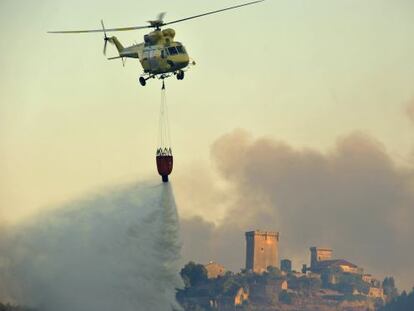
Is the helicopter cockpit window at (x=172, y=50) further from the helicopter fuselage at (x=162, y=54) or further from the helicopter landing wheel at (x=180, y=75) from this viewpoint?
the helicopter landing wheel at (x=180, y=75)

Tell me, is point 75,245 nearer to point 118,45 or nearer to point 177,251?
point 177,251

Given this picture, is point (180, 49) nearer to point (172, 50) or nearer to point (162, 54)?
point (172, 50)

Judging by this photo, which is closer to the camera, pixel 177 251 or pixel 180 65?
pixel 180 65

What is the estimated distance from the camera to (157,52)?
107 m

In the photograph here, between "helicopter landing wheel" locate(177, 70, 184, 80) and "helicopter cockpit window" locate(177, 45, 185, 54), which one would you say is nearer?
"helicopter landing wheel" locate(177, 70, 184, 80)

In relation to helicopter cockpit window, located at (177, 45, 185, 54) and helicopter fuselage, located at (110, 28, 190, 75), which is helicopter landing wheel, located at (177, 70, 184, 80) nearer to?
helicopter fuselage, located at (110, 28, 190, 75)

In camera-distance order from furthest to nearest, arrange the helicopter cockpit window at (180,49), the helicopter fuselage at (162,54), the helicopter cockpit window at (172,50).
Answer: the helicopter cockpit window at (180,49)
the helicopter cockpit window at (172,50)
the helicopter fuselage at (162,54)

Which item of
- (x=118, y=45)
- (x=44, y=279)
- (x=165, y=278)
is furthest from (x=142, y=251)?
(x=118, y=45)

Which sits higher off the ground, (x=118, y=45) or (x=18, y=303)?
(x=118, y=45)

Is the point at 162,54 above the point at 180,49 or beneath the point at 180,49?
beneath

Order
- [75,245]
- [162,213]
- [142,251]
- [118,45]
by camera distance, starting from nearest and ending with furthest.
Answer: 1. [118,45]
2. [162,213]
3. [142,251]
4. [75,245]

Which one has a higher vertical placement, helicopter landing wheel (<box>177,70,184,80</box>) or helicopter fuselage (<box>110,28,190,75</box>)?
helicopter fuselage (<box>110,28,190,75</box>)

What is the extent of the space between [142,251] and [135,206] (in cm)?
504

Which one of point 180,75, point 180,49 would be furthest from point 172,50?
point 180,75
